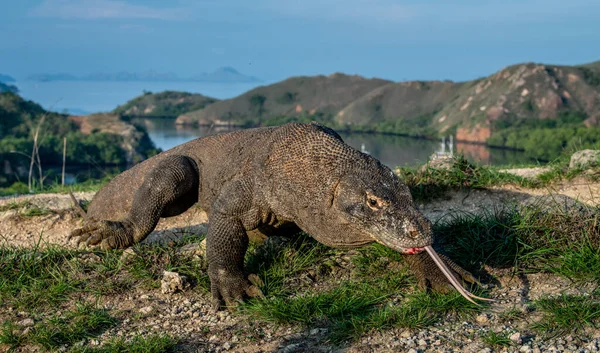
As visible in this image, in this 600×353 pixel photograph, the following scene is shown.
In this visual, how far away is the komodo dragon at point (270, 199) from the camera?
366 cm

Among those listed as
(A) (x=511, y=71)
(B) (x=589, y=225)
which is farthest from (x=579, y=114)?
(B) (x=589, y=225)

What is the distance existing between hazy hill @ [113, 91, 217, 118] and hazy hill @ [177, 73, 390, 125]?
5885 millimetres

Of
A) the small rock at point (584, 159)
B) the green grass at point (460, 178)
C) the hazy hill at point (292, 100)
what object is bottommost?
the green grass at point (460, 178)

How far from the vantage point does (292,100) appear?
1480 inches

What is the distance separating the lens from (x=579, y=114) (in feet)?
115

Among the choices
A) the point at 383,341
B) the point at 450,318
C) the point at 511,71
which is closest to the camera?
the point at 383,341

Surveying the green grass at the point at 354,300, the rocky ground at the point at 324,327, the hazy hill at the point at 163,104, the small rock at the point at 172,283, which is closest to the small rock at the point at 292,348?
the rocky ground at the point at 324,327

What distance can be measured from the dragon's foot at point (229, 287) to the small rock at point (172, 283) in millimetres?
259

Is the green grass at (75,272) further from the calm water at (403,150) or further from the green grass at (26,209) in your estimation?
the green grass at (26,209)

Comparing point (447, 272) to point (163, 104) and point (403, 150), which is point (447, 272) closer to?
point (403, 150)

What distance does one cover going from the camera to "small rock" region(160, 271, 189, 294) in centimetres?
433

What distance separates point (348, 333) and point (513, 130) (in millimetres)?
29098

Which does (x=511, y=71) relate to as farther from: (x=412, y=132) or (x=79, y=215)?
(x=79, y=215)

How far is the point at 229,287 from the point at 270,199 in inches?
25.5
